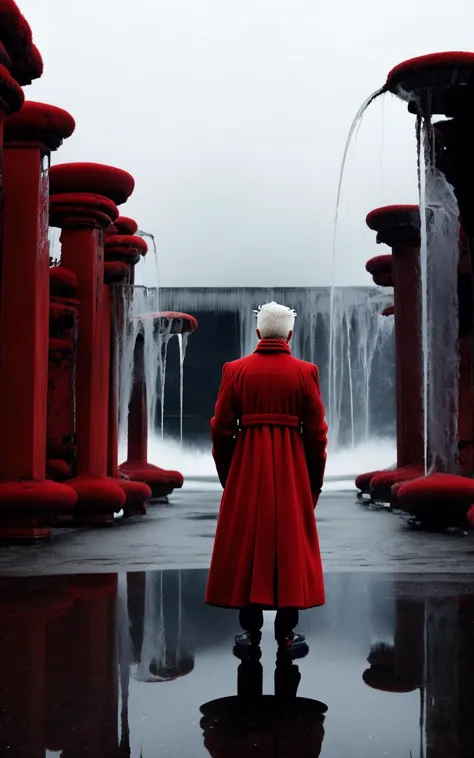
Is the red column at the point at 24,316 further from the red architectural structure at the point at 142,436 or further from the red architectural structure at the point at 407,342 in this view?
the red architectural structure at the point at 142,436

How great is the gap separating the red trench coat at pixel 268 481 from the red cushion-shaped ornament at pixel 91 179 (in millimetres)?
7416

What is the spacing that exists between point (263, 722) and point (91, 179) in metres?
9.09

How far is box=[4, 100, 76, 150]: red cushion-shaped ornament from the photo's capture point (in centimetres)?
905

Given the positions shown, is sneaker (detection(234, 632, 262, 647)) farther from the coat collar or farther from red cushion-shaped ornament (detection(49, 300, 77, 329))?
red cushion-shaped ornament (detection(49, 300, 77, 329))

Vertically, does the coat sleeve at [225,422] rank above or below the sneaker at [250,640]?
above

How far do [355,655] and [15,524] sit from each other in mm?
5297

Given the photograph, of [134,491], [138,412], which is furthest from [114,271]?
[138,412]

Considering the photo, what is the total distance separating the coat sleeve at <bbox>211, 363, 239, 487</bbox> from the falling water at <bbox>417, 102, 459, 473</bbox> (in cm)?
668

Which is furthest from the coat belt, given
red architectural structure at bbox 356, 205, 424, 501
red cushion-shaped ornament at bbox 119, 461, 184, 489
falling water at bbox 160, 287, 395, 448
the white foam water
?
falling water at bbox 160, 287, 395, 448

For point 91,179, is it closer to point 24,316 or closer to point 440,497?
point 24,316

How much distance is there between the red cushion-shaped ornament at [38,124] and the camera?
9047mm

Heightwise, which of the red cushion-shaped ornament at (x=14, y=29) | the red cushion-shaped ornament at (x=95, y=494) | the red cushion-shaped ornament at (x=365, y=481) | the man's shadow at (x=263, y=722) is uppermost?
the red cushion-shaped ornament at (x=14, y=29)

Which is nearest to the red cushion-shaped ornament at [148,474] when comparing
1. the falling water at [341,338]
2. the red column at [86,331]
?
the red column at [86,331]

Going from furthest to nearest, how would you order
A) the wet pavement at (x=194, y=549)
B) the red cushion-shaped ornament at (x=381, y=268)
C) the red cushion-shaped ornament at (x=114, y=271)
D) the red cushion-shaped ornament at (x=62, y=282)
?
1. the red cushion-shaped ornament at (x=381, y=268)
2. the red cushion-shaped ornament at (x=114, y=271)
3. the red cushion-shaped ornament at (x=62, y=282)
4. the wet pavement at (x=194, y=549)
